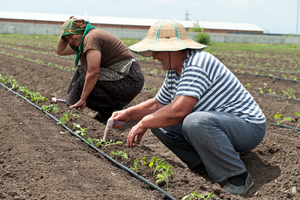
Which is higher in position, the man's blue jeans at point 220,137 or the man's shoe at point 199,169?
the man's blue jeans at point 220,137

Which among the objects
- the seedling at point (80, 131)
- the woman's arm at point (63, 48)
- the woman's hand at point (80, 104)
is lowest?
the seedling at point (80, 131)

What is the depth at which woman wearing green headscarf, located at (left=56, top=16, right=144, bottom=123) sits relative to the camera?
356 centimetres

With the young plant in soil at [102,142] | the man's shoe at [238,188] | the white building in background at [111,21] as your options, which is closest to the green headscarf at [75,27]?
the young plant in soil at [102,142]

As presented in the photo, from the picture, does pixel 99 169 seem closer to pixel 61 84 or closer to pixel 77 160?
pixel 77 160

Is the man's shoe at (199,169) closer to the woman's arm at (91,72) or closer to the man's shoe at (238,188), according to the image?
the man's shoe at (238,188)

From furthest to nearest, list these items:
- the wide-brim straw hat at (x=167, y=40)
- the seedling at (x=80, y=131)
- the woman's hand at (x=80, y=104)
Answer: the woman's hand at (x=80, y=104), the seedling at (x=80, y=131), the wide-brim straw hat at (x=167, y=40)

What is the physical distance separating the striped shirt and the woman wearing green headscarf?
1629 mm

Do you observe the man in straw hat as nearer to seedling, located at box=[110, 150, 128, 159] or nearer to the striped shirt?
the striped shirt

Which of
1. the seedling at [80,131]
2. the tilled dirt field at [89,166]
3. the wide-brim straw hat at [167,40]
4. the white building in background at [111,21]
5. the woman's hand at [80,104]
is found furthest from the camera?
the white building in background at [111,21]

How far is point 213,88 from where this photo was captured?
7.39 ft

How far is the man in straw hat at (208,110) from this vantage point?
2.17 m

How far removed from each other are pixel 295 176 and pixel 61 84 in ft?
15.8

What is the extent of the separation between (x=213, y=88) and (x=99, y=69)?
1.78 metres

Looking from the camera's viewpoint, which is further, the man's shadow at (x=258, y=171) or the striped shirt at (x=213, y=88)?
the man's shadow at (x=258, y=171)
